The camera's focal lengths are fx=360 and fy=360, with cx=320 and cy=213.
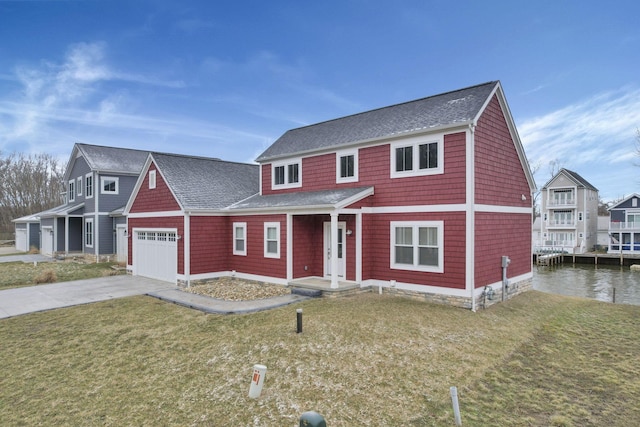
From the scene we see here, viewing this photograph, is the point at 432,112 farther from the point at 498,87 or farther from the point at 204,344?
the point at 204,344

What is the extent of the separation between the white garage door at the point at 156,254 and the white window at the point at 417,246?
9724 millimetres

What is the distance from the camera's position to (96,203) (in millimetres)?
25281

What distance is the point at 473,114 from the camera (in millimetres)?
11227

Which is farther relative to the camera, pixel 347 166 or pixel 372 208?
pixel 347 166

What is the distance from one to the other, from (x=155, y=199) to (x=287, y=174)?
262 inches

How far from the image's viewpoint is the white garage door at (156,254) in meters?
16.4

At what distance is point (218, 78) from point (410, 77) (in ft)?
46.7

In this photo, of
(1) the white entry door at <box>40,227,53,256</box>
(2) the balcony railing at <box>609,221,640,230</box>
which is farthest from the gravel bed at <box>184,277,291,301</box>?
(2) the balcony railing at <box>609,221,640,230</box>

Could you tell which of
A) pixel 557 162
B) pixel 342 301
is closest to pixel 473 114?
pixel 342 301

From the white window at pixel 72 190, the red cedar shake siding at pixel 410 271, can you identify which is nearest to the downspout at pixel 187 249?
the red cedar shake siding at pixel 410 271

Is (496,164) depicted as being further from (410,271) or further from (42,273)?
(42,273)

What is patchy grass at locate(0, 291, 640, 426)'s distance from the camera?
580 cm

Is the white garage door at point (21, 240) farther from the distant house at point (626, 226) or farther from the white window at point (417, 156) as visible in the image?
the distant house at point (626, 226)

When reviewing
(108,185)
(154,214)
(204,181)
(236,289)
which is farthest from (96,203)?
(236,289)
